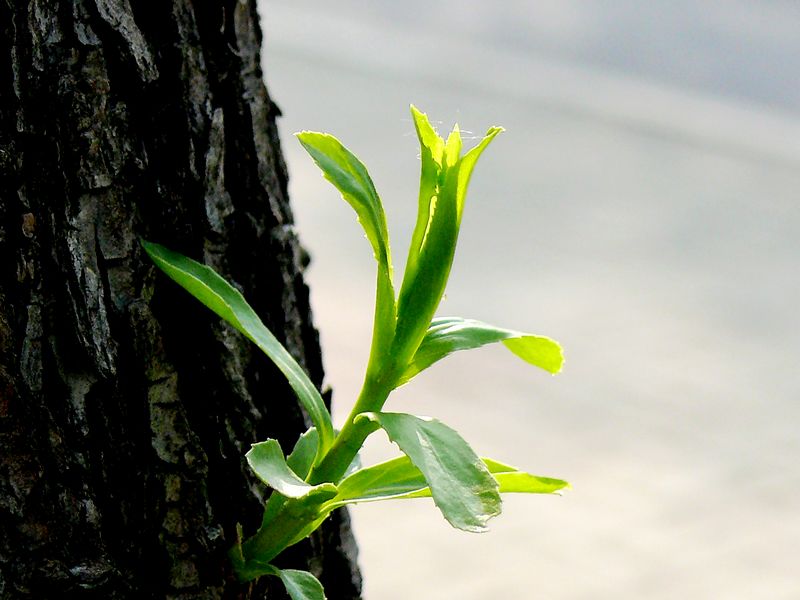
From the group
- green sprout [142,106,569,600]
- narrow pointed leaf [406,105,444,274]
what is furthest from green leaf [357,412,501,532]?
narrow pointed leaf [406,105,444,274]

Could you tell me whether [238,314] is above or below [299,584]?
above

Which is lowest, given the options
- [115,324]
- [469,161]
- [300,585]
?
[300,585]

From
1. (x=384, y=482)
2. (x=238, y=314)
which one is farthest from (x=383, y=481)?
(x=238, y=314)

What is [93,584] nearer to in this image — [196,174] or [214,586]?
[214,586]

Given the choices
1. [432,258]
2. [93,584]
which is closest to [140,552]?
[93,584]

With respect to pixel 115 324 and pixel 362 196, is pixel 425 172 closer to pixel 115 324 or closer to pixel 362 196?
pixel 362 196

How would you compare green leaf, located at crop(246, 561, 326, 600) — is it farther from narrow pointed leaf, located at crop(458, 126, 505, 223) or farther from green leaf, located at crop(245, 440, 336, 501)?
narrow pointed leaf, located at crop(458, 126, 505, 223)
